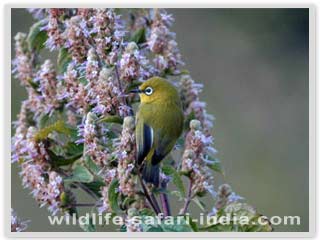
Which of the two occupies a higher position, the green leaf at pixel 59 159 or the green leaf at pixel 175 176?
the green leaf at pixel 59 159

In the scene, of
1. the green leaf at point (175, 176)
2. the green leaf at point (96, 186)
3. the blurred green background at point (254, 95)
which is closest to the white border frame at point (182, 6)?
the blurred green background at point (254, 95)

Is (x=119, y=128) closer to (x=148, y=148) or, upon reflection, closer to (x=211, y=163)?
(x=148, y=148)

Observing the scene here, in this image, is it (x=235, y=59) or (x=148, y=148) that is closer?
(x=148, y=148)

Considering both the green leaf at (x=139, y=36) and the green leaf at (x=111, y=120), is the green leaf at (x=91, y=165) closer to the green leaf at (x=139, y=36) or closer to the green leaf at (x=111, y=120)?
the green leaf at (x=111, y=120)

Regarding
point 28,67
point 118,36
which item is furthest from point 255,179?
point 28,67

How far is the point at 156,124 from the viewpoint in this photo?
1675 mm

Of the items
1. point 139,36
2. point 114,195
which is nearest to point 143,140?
point 114,195

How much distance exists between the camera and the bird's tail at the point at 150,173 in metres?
1.65

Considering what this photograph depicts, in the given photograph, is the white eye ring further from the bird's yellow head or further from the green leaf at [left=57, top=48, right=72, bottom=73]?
the green leaf at [left=57, top=48, right=72, bottom=73]

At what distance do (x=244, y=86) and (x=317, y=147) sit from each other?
278mm

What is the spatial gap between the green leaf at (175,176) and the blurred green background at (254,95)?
0.55 feet

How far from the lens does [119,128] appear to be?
63.7 inches

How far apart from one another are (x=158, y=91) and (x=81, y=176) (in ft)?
1.00

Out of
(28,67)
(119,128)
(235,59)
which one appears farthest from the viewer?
(235,59)
